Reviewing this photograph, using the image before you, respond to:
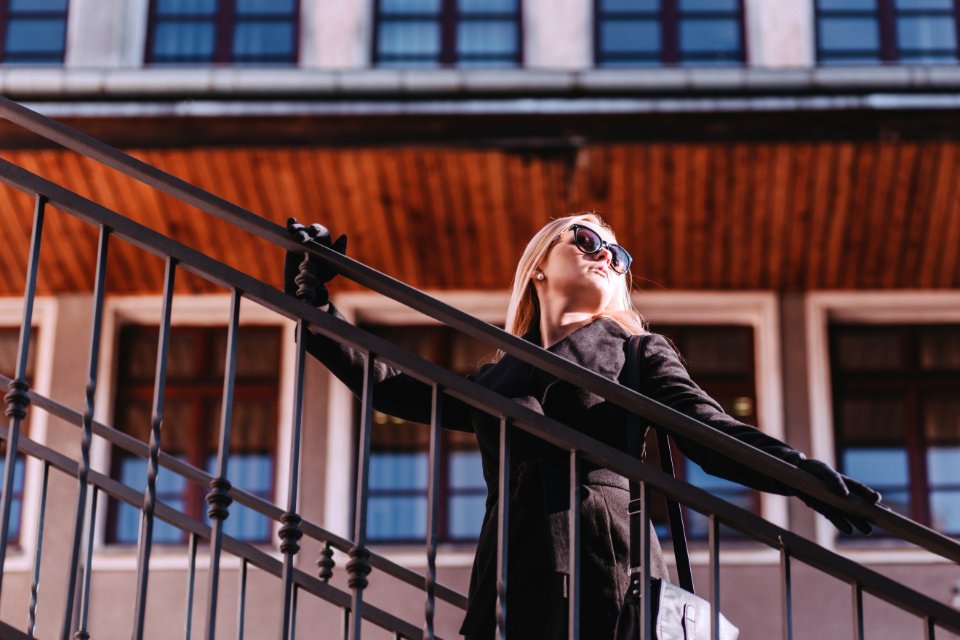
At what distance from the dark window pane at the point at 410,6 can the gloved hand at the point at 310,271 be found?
8667mm

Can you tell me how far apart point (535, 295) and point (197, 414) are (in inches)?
314

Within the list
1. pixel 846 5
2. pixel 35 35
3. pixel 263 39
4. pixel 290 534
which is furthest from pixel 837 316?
pixel 290 534

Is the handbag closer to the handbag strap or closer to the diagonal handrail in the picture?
the handbag strap

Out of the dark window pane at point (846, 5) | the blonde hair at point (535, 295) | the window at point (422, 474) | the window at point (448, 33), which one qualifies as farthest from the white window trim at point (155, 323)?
the blonde hair at point (535, 295)

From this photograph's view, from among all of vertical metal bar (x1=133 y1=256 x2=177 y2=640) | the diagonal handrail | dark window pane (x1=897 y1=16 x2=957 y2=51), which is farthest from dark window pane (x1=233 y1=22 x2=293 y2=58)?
vertical metal bar (x1=133 y1=256 x2=177 y2=640)

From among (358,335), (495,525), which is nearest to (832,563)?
(495,525)

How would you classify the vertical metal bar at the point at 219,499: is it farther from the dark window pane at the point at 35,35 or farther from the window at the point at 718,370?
the dark window pane at the point at 35,35

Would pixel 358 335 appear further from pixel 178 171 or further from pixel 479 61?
pixel 479 61

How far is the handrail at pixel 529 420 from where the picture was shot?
12.2ft

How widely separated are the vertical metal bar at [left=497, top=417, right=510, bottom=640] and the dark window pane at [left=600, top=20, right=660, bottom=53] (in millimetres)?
8743

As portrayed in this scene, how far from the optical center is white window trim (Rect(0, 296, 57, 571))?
11422 millimetres

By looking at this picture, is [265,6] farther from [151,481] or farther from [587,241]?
[151,481]

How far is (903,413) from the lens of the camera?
12016 millimetres

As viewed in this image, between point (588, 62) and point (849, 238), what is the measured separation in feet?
7.51
